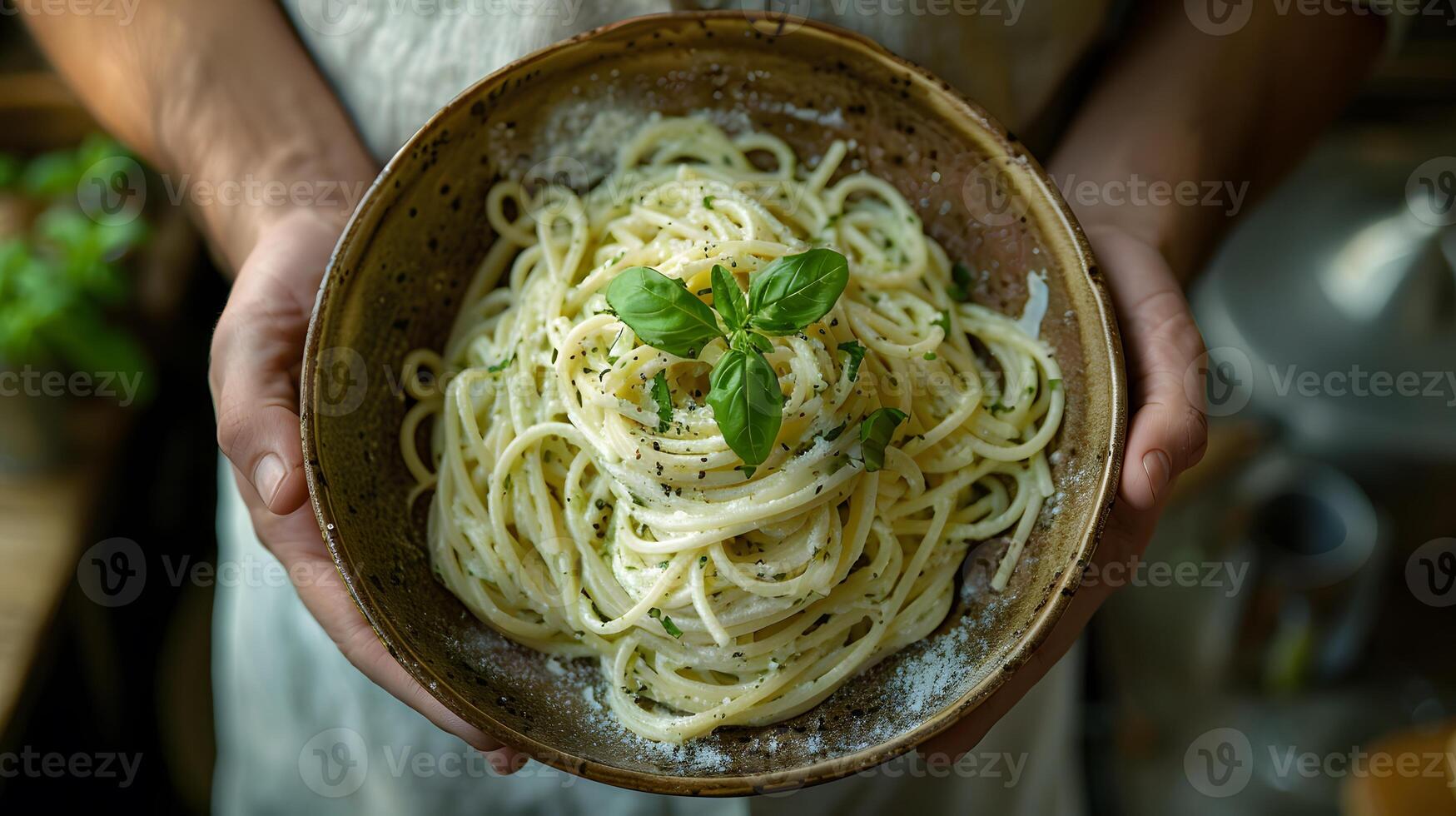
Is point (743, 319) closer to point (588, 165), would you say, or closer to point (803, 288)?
point (803, 288)

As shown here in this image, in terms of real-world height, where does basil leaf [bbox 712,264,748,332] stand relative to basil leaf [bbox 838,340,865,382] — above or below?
above

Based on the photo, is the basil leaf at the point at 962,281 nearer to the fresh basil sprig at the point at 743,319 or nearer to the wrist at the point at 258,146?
the fresh basil sprig at the point at 743,319

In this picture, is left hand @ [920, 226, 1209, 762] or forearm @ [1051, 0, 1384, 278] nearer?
left hand @ [920, 226, 1209, 762]

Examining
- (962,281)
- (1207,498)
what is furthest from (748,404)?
(1207,498)

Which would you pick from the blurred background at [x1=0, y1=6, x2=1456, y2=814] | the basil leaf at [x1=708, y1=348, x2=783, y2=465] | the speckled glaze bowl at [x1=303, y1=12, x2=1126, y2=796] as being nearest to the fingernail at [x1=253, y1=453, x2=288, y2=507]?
the speckled glaze bowl at [x1=303, y1=12, x2=1126, y2=796]

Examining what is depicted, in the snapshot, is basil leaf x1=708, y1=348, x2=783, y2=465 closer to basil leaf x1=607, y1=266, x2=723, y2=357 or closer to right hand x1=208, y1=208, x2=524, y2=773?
basil leaf x1=607, y1=266, x2=723, y2=357

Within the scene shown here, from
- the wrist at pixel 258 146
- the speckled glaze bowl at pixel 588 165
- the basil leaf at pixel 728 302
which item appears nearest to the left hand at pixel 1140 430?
the speckled glaze bowl at pixel 588 165

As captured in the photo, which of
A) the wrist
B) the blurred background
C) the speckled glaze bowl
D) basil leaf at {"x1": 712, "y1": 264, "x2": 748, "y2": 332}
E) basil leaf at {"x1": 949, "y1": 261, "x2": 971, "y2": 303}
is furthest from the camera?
the blurred background
